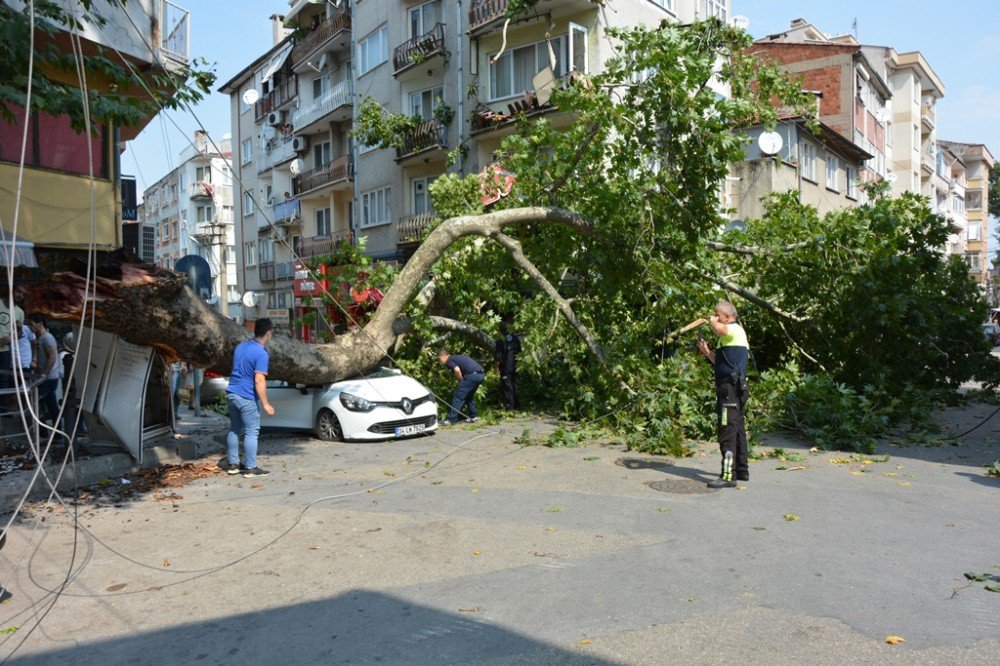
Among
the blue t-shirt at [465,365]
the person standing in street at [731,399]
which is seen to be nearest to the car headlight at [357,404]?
the blue t-shirt at [465,365]

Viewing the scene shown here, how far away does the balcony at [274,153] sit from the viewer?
4244cm

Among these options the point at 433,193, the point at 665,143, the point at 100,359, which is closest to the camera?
the point at 100,359

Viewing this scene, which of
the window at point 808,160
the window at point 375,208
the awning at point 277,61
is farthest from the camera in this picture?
the awning at point 277,61

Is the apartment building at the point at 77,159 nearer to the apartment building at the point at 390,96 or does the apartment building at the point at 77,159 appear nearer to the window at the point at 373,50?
the apartment building at the point at 390,96

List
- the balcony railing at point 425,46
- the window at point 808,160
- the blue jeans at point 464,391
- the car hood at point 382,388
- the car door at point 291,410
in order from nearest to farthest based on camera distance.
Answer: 1. the car hood at point 382,388
2. the car door at point 291,410
3. the blue jeans at point 464,391
4. the balcony railing at point 425,46
5. the window at point 808,160

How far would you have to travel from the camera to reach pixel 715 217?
40.8ft

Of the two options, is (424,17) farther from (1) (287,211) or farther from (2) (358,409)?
(2) (358,409)

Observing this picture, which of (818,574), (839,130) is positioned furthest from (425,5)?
(818,574)

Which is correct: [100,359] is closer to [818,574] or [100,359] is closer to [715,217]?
[818,574]

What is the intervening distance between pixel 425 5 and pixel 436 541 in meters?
27.6

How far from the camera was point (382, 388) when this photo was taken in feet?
38.7

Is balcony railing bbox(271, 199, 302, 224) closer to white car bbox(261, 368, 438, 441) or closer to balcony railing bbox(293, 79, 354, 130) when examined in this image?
balcony railing bbox(293, 79, 354, 130)

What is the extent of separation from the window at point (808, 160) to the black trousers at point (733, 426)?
25.3 metres

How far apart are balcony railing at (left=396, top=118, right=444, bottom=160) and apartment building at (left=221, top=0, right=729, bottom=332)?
2.0 inches
